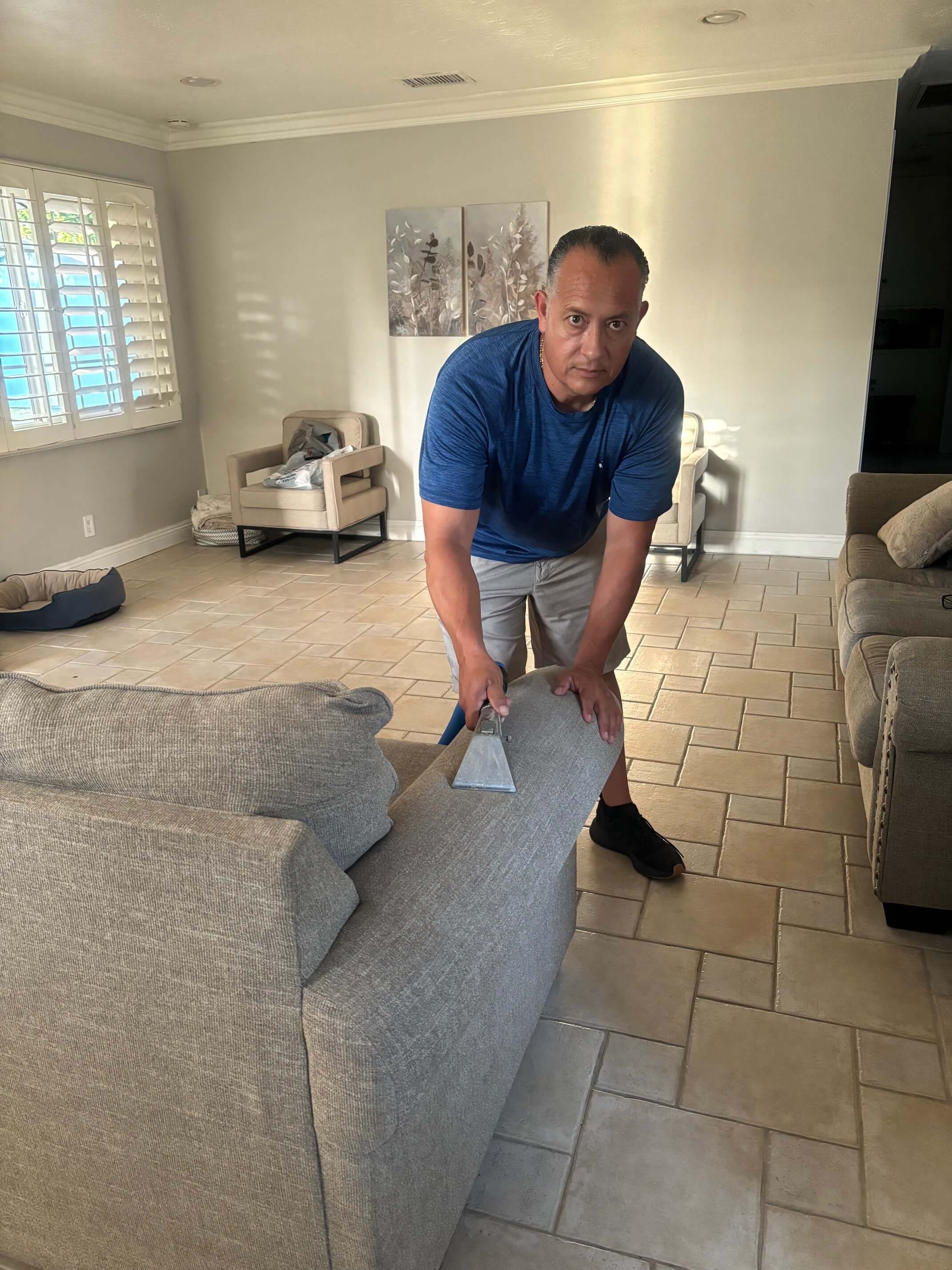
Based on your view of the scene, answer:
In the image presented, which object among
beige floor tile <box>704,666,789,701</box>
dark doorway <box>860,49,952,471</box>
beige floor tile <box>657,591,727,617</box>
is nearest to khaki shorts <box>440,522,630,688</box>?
beige floor tile <box>704,666,789,701</box>

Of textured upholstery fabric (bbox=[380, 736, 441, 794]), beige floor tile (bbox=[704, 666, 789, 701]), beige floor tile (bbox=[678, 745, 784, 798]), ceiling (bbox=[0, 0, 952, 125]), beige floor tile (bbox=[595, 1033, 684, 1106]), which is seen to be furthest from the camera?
ceiling (bbox=[0, 0, 952, 125])

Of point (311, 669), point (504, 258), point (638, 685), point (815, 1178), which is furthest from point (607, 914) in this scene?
point (504, 258)

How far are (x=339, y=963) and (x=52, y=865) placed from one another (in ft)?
1.07

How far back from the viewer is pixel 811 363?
→ 500 cm

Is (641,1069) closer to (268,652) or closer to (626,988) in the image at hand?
(626,988)

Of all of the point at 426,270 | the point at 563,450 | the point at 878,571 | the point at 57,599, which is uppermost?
the point at 426,270

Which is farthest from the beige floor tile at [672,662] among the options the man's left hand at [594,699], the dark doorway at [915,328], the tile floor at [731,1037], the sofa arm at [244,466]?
the dark doorway at [915,328]

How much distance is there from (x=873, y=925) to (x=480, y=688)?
1.12 metres

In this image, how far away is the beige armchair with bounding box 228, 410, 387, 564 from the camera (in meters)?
5.25

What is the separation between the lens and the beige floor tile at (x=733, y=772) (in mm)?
2695

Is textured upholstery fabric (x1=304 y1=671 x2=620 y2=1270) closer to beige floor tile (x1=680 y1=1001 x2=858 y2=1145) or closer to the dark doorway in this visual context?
beige floor tile (x1=680 y1=1001 x2=858 y2=1145)

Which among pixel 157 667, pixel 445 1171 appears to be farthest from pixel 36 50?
pixel 445 1171

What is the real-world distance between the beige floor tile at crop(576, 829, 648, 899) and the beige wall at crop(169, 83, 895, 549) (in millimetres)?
3446

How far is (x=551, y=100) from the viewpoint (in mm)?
4945
